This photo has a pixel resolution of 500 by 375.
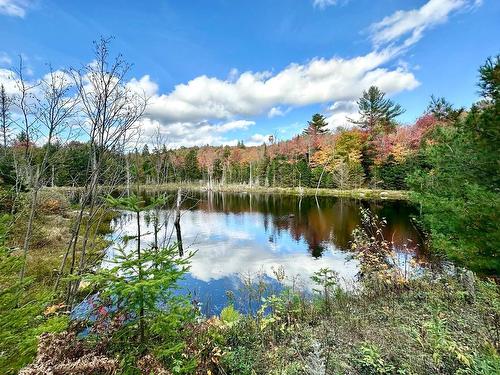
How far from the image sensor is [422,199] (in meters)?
8.87

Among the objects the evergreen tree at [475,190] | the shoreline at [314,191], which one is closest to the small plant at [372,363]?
the evergreen tree at [475,190]

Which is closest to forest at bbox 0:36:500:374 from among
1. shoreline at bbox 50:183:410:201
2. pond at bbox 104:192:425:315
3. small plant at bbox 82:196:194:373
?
small plant at bbox 82:196:194:373

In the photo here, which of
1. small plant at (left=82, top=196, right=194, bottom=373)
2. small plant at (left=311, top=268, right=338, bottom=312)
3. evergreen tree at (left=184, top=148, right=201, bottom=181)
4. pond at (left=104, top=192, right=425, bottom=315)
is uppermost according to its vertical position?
evergreen tree at (left=184, top=148, right=201, bottom=181)

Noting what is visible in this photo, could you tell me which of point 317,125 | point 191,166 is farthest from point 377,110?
point 191,166

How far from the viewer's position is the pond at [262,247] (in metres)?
9.31

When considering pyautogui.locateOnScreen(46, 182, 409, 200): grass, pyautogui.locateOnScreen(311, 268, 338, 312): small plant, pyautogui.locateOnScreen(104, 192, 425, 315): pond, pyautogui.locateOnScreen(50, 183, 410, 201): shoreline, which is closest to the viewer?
pyautogui.locateOnScreen(311, 268, 338, 312): small plant

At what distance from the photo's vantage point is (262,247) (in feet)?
53.1

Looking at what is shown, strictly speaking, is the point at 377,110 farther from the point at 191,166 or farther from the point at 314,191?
the point at 191,166

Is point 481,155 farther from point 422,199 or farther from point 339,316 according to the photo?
point 339,316

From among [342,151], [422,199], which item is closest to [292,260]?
[422,199]

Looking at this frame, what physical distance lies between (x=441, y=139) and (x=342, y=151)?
35700 millimetres

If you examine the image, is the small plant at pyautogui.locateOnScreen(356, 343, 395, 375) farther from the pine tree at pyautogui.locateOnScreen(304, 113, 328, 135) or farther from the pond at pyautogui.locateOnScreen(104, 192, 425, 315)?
the pine tree at pyautogui.locateOnScreen(304, 113, 328, 135)

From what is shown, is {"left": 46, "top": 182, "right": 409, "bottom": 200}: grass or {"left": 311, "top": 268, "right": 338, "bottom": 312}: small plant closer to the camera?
{"left": 311, "top": 268, "right": 338, "bottom": 312}: small plant

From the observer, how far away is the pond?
9.31m
